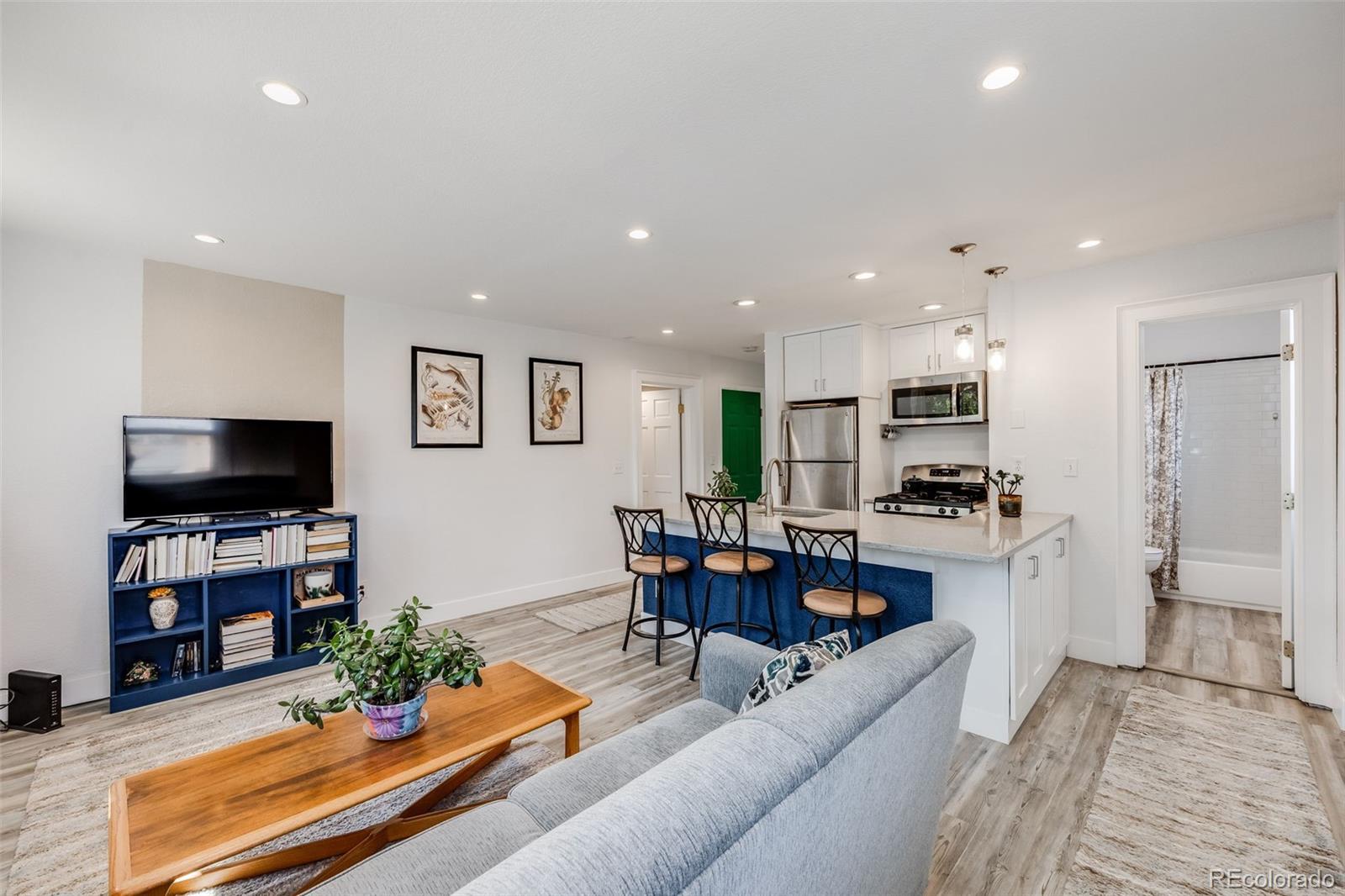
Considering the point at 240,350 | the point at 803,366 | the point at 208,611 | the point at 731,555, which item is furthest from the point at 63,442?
the point at 803,366

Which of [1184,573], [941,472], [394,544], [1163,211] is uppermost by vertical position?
[1163,211]

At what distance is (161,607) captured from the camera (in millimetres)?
3088

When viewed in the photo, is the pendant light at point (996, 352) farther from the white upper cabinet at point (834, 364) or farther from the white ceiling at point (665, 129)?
the white upper cabinet at point (834, 364)

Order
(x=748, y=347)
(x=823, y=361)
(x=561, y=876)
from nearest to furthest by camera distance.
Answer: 1. (x=561, y=876)
2. (x=823, y=361)
3. (x=748, y=347)

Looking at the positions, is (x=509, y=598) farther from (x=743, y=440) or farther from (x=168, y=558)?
(x=743, y=440)

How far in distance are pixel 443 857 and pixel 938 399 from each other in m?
4.52

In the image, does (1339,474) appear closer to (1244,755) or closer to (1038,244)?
(1244,755)

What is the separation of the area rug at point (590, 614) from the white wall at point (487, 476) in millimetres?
443

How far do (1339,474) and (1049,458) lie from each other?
122 centimetres

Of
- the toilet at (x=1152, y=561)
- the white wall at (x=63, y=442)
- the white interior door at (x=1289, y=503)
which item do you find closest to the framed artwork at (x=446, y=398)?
the white wall at (x=63, y=442)

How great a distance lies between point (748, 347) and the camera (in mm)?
6258

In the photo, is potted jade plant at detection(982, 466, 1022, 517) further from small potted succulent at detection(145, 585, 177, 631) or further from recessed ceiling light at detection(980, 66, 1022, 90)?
small potted succulent at detection(145, 585, 177, 631)

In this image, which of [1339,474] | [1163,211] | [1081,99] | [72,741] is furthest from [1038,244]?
[72,741]

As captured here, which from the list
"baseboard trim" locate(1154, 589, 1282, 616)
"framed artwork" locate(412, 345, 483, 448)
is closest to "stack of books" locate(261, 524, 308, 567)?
"framed artwork" locate(412, 345, 483, 448)
